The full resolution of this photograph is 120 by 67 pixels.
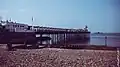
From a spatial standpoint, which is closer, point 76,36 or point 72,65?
point 72,65

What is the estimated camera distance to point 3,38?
1196 centimetres

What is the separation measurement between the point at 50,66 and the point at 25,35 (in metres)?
9.18

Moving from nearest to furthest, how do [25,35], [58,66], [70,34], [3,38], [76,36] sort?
1. [58,66]
2. [3,38]
3. [25,35]
4. [70,34]
5. [76,36]

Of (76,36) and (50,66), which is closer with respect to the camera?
(50,66)

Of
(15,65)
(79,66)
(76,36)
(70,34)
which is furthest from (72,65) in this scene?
(76,36)

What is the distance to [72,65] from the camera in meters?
4.38

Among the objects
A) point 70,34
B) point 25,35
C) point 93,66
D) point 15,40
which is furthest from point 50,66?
point 70,34

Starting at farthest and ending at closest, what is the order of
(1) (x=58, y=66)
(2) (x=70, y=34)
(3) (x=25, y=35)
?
1. (2) (x=70, y=34)
2. (3) (x=25, y=35)
3. (1) (x=58, y=66)

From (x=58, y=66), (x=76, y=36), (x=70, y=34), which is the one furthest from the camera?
(x=76, y=36)

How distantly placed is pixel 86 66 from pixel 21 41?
8420mm

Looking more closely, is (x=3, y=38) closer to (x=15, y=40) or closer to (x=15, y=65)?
(x=15, y=40)

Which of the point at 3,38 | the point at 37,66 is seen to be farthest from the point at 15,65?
the point at 3,38

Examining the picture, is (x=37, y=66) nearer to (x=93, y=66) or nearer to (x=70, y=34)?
(x=93, y=66)

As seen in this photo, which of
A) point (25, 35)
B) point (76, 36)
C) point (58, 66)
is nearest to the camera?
point (58, 66)
